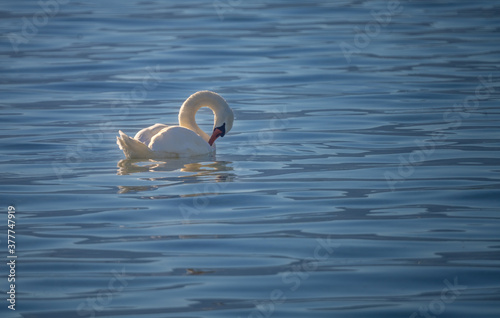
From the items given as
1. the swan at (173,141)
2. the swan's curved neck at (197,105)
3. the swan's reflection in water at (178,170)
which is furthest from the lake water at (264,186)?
the swan's curved neck at (197,105)

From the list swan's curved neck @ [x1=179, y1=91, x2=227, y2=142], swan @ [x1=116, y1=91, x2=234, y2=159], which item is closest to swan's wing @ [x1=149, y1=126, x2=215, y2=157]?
swan @ [x1=116, y1=91, x2=234, y2=159]

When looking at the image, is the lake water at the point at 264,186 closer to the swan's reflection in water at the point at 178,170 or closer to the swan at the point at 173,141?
the swan's reflection in water at the point at 178,170

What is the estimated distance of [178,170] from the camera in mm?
10555

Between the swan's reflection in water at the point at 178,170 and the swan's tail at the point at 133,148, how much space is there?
0.11m

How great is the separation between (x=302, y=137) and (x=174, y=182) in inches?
138

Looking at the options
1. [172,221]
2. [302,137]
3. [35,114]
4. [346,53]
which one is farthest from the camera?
[346,53]

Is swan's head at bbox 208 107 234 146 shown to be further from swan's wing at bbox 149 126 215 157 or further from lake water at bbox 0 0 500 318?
swan's wing at bbox 149 126 215 157

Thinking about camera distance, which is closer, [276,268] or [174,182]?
[276,268]

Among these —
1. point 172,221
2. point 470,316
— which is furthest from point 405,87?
point 470,316

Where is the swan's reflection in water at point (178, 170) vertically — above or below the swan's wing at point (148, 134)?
below

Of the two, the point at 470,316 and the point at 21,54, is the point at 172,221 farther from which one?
the point at 21,54

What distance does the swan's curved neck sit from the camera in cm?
1187

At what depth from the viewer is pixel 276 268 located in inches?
273

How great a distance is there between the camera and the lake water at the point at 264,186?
6445 mm
